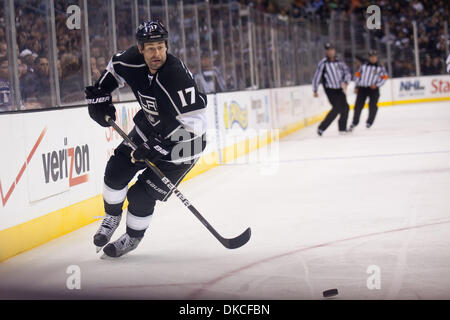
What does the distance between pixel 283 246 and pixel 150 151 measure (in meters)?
0.93

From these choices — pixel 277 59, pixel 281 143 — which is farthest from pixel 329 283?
pixel 277 59

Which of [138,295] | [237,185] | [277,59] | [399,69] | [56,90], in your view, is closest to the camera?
[138,295]

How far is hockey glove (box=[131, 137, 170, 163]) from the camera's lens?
361cm

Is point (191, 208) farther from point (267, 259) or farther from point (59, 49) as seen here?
point (59, 49)

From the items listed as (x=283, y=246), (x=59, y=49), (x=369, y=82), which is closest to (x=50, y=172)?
(x=59, y=49)

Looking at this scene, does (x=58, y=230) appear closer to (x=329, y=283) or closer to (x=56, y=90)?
(x=56, y=90)

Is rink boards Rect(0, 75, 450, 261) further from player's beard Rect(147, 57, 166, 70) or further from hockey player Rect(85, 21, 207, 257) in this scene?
player's beard Rect(147, 57, 166, 70)

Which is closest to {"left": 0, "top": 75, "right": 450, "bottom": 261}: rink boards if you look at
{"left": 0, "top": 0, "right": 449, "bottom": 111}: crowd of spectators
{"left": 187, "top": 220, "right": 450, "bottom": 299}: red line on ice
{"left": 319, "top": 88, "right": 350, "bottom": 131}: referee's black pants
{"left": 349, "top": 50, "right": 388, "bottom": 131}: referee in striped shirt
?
{"left": 0, "top": 0, "right": 449, "bottom": 111}: crowd of spectators

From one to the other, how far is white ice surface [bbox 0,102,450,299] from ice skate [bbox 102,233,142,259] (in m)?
0.06

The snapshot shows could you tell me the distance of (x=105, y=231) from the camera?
387 centimetres

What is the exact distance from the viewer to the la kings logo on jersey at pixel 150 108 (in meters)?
3.70

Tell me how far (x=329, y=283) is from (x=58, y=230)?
2.07 metres

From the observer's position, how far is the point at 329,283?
316 cm

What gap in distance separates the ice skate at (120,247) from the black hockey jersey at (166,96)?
530mm
